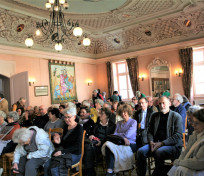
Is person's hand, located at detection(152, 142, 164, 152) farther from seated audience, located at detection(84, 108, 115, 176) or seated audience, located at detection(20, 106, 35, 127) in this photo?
seated audience, located at detection(20, 106, 35, 127)

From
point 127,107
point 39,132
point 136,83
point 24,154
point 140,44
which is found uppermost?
point 140,44

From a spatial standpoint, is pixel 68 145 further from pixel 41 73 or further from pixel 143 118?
pixel 41 73

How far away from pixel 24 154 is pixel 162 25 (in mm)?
9366

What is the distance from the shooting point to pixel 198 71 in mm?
10758

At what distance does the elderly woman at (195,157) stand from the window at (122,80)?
10581 mm

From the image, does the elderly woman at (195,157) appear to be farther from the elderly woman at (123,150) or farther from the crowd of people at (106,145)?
the elderly woman at (123,150)

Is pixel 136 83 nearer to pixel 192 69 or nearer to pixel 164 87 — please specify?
pixel 164 87

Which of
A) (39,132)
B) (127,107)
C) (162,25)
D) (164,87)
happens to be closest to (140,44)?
(162,25)

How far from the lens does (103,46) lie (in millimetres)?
13242

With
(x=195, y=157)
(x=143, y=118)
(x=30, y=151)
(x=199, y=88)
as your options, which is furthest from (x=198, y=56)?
(x=30, y=151)

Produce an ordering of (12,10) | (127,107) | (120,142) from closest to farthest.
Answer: (120,142) → (127,107) → (12,10)

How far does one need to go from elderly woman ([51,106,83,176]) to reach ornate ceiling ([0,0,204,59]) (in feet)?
19.4

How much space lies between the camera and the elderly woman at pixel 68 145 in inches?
122

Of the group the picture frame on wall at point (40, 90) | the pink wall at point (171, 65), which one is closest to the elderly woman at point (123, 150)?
the picture frame on wall at point (40, 90)
